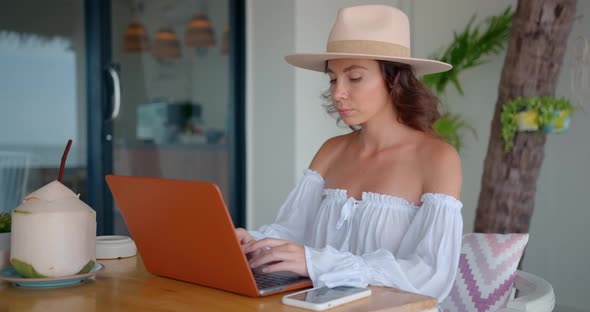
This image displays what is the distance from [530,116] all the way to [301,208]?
1.63 m

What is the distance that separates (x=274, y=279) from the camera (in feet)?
4.75

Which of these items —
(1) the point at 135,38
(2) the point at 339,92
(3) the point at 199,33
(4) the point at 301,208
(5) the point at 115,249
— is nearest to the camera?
(5) the point at 115,249

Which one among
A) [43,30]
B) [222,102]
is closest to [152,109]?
[222,102]

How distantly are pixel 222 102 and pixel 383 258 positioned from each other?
3.37 meters

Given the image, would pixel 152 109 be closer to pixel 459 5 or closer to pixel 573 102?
pixel 459 5

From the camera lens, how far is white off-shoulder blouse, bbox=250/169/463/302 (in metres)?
1.51

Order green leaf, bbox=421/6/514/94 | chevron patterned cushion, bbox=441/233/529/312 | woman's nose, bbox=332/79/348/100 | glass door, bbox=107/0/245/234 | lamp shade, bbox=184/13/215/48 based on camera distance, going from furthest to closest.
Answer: lamp shade, bbox=184/13/215/48
green leaf, bbox=421/6/514/94
glass door, bbox=107/0/245/234
woman's nose, bbox=332/79/348/100
chevron patterned cushion, bbox=441/233/529/312

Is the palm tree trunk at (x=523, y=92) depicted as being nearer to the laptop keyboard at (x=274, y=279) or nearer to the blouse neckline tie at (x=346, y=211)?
the blouse neckline tie at (x=346, y=211)

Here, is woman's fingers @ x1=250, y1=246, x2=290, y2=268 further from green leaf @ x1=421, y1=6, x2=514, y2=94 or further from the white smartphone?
green leaf @ x1=421, y1=6, x2=514, y2=94

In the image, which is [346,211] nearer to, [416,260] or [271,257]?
[416,260]

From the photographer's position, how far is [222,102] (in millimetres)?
4848

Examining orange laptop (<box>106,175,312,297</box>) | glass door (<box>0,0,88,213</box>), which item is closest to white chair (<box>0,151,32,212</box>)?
glass door (<box>0,0,88,213</box>)

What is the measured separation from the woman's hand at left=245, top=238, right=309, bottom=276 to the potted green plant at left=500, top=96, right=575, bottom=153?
88.0 inches

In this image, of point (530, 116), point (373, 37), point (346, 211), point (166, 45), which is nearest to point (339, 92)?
point (373, 37)
